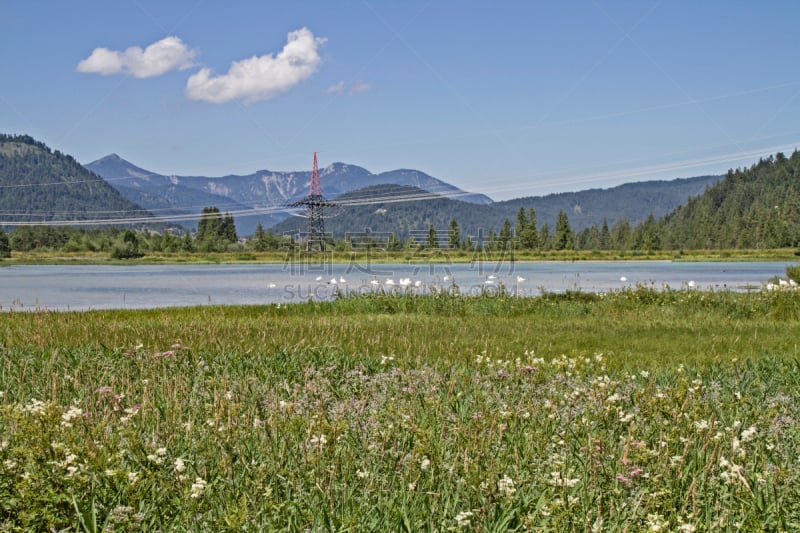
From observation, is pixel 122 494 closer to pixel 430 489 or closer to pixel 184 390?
pixel 430 489

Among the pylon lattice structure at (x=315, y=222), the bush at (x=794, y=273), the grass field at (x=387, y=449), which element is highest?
the pylon lattice structure at (x=315, y=222)

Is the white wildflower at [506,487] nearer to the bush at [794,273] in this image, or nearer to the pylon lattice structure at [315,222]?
the bush at [794,273]

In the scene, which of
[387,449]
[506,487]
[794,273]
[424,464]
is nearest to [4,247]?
[794,273]

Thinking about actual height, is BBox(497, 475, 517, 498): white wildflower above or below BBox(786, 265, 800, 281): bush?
above

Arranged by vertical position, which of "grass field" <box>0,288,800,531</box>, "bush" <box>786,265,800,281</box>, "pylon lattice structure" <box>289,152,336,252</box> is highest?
"pylon lattice structure" <box>289,152,336,252</box>

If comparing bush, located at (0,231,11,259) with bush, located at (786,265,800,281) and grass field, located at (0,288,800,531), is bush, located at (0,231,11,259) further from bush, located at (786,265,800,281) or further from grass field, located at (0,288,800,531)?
grass field, located at (0,288,800,531)

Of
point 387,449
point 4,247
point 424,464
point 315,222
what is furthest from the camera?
point 4,247

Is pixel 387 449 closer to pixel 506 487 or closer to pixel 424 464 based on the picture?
pixel 424 464

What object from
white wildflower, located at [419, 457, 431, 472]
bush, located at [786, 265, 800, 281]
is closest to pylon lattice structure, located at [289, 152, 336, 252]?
bush, located at [786, 265, 800, 281]

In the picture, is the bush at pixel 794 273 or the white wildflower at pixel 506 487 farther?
the bush at pixel 794 273

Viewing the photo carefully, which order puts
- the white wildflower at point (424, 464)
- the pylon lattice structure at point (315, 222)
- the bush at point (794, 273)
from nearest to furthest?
the white wildflower at point (424, 464) < the bush at point (794, 273) < the pylon lattice structure at point (315, 222)

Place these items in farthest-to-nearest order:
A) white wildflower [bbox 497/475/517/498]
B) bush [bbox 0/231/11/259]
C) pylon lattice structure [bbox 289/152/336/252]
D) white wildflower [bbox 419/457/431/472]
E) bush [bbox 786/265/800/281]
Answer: bush [bbox 0/231/11/259] < pylon lattice structure [bbox 289/152/336/252] < bush [bbox 786/265/800/281] < white wildflower [bbox 419/457/431/472] < white wildflower [bbox 497/475/517/498]

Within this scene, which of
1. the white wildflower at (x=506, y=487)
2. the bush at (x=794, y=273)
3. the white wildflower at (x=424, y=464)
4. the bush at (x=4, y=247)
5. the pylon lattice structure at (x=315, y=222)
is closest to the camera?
the white wildflower at (x=506, y=487)

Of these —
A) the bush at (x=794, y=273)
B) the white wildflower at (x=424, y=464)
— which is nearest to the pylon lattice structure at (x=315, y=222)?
the bush at (x=794, y=273)
